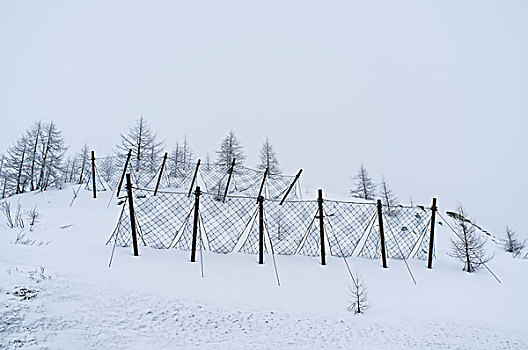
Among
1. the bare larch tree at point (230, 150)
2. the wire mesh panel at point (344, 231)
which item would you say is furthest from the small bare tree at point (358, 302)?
the bare larch tree at point (230, 150)

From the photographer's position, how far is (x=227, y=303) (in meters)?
3.85

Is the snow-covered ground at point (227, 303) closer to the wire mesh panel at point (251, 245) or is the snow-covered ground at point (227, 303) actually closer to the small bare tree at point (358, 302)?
the small bare tree at point (358, 302)

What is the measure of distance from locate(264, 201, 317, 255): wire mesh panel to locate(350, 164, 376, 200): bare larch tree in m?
15.4

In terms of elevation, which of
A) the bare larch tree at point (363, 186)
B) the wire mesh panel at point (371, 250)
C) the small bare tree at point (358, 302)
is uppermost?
the bare larch tree at point (363, 186)

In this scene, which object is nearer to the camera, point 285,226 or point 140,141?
point 285,226

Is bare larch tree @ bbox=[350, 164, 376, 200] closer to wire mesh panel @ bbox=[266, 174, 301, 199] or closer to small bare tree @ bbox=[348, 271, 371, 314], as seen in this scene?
wire mesh panel @ bbox=[266, 174, 301, 199]

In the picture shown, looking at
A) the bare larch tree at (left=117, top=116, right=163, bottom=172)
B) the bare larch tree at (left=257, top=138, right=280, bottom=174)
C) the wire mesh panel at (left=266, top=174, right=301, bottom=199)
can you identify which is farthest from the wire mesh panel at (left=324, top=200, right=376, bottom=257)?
the bare larch tree at (left=117, top=116, right=163, bottom=172)

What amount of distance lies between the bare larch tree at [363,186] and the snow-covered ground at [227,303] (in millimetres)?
20362

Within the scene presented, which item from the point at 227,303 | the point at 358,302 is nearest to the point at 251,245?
the point at 227,303

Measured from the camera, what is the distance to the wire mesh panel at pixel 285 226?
6.54 m

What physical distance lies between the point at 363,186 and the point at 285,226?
19.2m

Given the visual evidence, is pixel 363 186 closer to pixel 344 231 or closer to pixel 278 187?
pixel 278 187

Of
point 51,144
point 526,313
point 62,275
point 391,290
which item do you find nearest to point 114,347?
point 62,275

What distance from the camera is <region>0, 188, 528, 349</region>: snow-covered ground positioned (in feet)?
10.2
